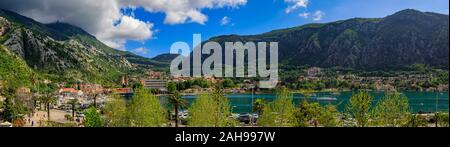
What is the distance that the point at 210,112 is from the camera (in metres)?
24.7

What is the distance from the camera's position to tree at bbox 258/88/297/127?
29.4 metres

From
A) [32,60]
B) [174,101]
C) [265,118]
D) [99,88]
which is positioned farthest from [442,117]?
[32,60]

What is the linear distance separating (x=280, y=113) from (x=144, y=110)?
406 inches

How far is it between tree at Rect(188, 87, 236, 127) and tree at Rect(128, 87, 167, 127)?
2.29 metres

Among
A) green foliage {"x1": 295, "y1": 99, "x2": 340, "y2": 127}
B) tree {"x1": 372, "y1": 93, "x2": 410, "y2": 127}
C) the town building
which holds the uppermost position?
tree {"x1": 372, "y1": 93, "x2": 410, "y2": 127}

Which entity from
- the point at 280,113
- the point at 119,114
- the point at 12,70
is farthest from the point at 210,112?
the point at 12,70

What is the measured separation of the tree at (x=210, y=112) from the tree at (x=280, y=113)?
4.52 m

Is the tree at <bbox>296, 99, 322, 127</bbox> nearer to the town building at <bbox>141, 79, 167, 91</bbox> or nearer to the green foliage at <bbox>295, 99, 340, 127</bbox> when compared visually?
the green foliage at <bbox>295, 99, 340, 127</bbox>

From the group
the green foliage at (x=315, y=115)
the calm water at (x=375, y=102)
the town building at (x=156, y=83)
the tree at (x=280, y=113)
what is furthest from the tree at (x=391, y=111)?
the town building at (x=156, y=83)

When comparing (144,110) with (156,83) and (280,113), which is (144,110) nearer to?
(280,113)

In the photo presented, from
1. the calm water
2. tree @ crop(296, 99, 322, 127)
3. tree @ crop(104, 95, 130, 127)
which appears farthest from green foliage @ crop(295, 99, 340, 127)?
the calm water
